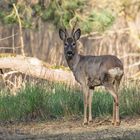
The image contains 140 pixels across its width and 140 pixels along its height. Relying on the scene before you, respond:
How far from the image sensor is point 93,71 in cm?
1037

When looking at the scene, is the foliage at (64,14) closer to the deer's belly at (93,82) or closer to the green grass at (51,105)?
the green grass at (51,105)

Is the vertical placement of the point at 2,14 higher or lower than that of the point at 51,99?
higher

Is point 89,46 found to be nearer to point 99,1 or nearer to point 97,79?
point 99,1

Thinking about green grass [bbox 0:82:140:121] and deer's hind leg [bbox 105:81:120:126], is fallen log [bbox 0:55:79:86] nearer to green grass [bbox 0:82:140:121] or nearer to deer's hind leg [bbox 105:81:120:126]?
green grass [bbox 0:82:140:121]

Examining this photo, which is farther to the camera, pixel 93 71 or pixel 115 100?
pixel 93 71

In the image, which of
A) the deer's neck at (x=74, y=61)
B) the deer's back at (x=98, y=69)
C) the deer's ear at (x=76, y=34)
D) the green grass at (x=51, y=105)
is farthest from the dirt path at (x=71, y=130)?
the deer's ear at (x=76, y=34)

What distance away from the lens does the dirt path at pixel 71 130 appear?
30.9 feet

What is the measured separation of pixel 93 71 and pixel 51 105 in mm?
1873

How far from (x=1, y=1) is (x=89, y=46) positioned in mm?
10257

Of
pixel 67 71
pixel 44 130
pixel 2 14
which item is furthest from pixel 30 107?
pixel 2 14

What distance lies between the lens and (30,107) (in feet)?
38.0

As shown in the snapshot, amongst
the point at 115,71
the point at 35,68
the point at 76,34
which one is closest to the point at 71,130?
the point at 115,71

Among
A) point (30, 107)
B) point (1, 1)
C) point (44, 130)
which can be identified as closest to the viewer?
point (44, 130)

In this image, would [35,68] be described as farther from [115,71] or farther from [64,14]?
[115,71]
